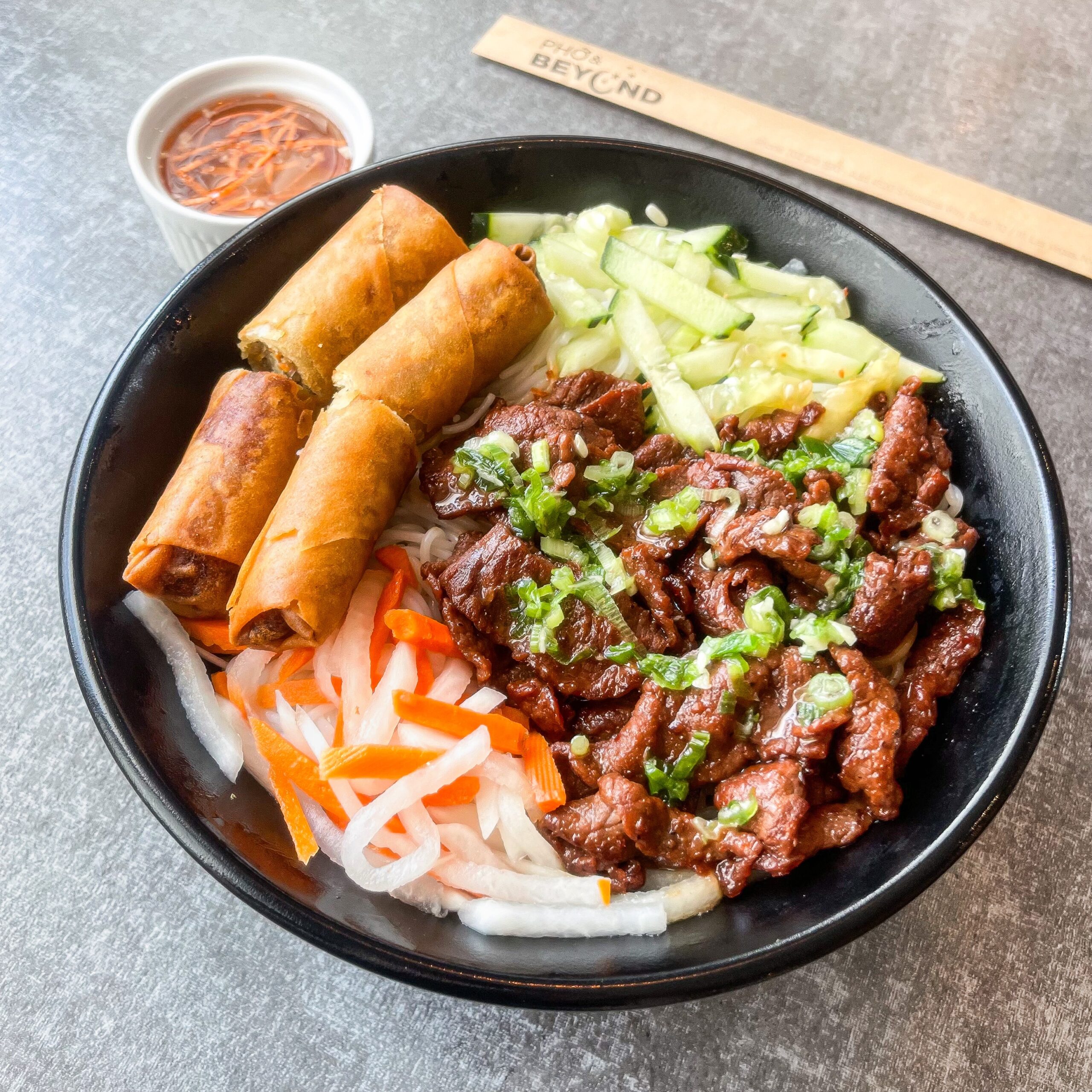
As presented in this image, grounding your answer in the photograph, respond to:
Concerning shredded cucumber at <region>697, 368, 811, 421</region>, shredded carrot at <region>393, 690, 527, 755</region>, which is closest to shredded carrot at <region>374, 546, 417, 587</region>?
shredded carrot at <region>393, 690, 527, 755</region>

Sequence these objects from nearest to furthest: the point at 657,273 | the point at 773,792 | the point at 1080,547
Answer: the point at 773,792 < the point at 657,273 < the point at 1080,547

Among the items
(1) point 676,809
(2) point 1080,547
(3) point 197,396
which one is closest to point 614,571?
(1) point 676,809

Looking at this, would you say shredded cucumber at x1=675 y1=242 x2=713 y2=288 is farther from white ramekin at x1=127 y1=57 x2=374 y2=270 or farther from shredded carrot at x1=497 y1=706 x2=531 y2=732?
shredded carrot at x1=497 y1=706 x2=531 y2=732

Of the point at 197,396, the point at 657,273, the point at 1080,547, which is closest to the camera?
the point at 197,396

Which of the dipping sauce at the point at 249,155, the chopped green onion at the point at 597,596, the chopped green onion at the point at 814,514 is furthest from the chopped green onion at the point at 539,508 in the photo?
the dipping sauce at the point at 249,155

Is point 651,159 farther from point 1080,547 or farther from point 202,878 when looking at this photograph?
point 202,878

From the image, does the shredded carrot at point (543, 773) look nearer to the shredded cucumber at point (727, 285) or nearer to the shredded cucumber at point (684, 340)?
the shredded cucumber at point (684, 340)

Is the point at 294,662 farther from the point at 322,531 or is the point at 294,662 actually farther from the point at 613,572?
the point at 613,572
